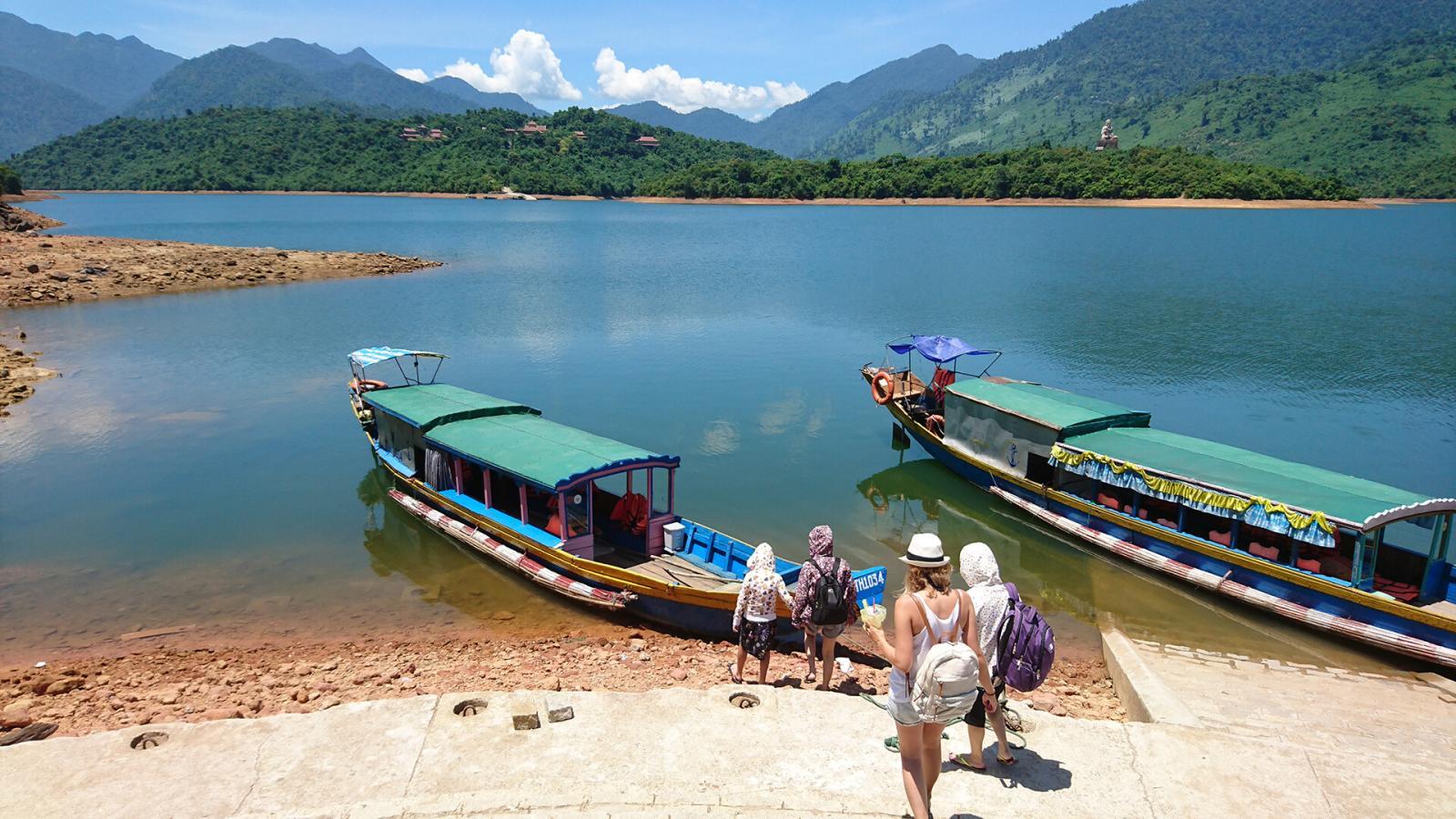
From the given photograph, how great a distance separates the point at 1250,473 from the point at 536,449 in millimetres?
14193

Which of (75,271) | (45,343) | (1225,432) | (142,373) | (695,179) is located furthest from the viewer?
(695,179)

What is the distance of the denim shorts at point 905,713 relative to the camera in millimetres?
6805

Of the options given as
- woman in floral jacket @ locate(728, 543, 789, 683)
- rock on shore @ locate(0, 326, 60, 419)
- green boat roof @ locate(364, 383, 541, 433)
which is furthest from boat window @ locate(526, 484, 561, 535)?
rock on shore @ locate(0, 326, 60, 419)

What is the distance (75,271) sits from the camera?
55969 millimetres

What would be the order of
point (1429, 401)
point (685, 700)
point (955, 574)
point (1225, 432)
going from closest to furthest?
1. point (685, 700)
2. point (955, 574)
3. point (1225, 432)
4. point (1429, 401)

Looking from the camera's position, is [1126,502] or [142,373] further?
[142,373]

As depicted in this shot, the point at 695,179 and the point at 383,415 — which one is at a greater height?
the point at 695,179

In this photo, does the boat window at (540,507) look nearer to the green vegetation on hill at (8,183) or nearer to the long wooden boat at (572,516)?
the long wooden boat at (572,516)

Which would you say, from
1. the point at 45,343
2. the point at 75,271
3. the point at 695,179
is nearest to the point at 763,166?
the point at 695,179

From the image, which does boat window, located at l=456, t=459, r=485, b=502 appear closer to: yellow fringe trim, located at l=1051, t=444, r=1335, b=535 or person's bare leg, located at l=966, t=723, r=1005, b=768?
yellow fringe trim, located at l=1051, t=444, r=1335, b=535

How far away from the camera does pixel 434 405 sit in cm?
2098

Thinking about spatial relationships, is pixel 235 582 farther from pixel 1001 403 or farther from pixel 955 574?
pixel 1001 403

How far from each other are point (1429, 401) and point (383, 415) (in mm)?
35223

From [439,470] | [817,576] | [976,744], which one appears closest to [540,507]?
[439,470]
